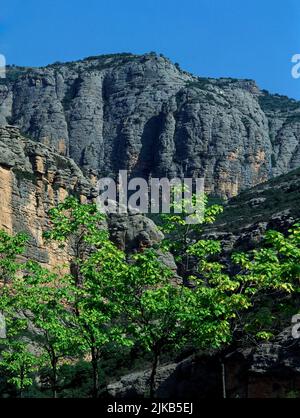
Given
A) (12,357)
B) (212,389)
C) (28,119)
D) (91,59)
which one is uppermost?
(91,59)

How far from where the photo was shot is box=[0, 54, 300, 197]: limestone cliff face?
12938 centimetres

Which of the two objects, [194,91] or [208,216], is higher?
[194,91]

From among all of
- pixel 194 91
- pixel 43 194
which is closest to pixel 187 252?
pixel 43 194

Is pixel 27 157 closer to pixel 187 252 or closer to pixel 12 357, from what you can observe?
pixel 12 357

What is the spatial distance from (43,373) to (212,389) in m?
14.7

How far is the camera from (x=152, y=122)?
13700cm

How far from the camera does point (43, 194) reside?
6234 centimetres

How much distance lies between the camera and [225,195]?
123500 mm

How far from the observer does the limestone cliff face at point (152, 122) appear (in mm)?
129375
